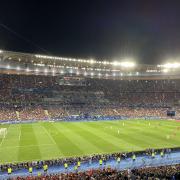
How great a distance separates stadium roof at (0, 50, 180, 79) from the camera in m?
76.4

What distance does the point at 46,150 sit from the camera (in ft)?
108

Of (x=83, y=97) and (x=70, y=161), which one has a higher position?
(x=83, y=97)

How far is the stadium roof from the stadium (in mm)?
317

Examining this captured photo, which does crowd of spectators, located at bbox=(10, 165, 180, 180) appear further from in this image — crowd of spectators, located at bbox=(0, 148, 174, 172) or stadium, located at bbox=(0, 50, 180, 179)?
crowd of spectators, located at bbox=(0, 148, 174, 172)

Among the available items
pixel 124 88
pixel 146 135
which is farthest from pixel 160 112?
pixel 146 135

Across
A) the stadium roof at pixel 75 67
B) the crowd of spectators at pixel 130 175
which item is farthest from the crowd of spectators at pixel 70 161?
the stadium roof at pixel 75 67

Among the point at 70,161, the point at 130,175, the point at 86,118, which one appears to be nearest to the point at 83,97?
the point at 86,118

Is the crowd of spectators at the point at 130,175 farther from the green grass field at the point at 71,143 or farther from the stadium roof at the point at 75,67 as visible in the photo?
the stadium roof at the point at 75,67

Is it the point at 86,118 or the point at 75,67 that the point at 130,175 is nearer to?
the point at 86,118

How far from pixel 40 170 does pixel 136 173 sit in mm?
10593

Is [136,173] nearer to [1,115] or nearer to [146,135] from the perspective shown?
[146,135]

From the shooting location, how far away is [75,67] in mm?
92625

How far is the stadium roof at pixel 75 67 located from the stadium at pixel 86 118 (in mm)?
317

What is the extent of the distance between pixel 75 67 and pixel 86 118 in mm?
26888
